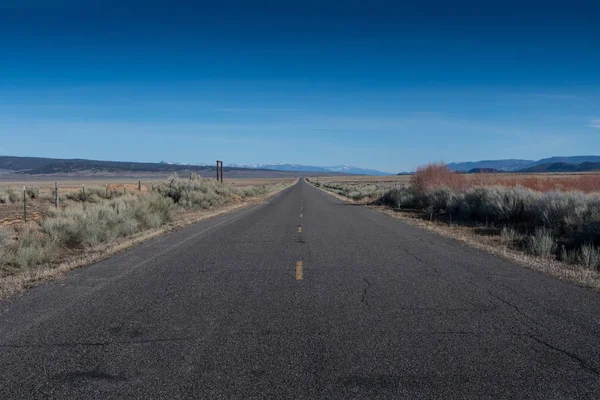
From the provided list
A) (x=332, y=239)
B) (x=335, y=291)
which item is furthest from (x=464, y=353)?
(x=332, y=239)

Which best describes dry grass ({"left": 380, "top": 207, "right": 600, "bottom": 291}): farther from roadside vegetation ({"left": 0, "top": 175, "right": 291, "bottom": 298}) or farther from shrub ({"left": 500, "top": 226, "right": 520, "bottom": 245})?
roadside vegetation ({"left": 0, "top": 175, "right": 291, "bottom": 298})

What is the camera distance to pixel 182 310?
24.5ft

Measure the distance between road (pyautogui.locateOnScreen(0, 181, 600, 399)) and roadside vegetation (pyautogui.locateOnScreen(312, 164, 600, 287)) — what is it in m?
3.05

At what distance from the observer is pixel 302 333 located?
632 centimetres

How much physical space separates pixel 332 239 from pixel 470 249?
13.3ft

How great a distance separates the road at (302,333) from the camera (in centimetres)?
486

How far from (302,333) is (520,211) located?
59.1 feet

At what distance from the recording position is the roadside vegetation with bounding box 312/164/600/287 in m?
13.7

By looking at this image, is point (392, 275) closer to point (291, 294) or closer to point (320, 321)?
point (291, 294)

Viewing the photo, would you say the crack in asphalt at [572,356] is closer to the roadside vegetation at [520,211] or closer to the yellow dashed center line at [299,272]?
the roadside vegetation at [520,211]

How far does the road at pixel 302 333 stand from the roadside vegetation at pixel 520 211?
3.05 meters

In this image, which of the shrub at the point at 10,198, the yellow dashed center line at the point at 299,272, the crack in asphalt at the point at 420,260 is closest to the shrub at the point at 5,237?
the yellow dashed center line at the point at 299,272

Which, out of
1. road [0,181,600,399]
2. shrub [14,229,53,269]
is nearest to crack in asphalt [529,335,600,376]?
road [0,181,600,399]

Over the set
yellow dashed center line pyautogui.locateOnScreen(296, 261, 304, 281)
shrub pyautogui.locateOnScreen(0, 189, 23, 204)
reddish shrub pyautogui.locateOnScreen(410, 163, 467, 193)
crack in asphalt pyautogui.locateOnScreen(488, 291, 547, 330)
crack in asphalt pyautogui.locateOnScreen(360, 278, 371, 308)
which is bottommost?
shrub pyautogui.locateOnScreen(0, 189, 23, 204)
